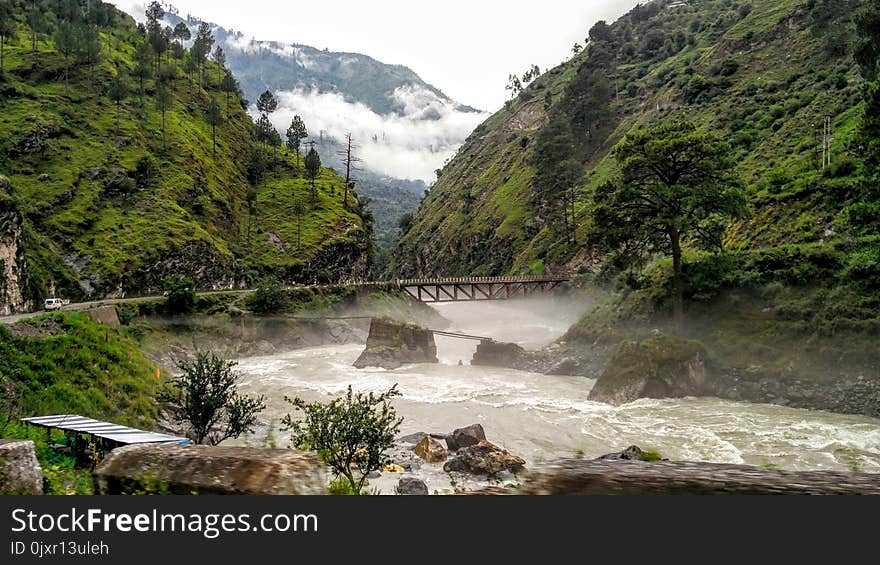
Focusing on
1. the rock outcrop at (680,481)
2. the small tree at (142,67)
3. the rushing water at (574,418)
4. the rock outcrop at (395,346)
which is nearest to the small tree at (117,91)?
the small tree at (142,67)

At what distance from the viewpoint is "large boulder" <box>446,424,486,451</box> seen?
24.5 metres

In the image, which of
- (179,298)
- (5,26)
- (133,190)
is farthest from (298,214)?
(5,26)

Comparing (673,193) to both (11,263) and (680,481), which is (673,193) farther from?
(11,263)

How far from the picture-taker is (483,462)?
21062 millimetres

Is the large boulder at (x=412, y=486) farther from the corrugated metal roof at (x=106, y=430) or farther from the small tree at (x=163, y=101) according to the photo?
the small tree at (x=163, y=101)

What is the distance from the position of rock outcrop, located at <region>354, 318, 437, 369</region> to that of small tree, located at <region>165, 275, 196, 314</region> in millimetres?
21581

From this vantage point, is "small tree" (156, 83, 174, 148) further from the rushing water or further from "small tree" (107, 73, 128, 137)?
the rushing water

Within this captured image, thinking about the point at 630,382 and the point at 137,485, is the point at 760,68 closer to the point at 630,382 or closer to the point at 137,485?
the point at 630,382

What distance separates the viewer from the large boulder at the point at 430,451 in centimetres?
2305

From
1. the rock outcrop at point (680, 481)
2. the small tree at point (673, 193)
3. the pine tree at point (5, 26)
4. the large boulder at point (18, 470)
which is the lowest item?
the large boulder at point (18, 470)

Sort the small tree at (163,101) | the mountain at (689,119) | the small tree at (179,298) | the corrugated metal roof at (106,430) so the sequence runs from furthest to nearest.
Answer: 1. the small tree at (163,101)
2. the small tree at (179,298)
3. the mountain at (689,119)
4. the corrugated metal roof at (106,430)

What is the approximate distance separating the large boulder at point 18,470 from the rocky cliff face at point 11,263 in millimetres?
49862

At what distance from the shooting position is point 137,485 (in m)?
5.32

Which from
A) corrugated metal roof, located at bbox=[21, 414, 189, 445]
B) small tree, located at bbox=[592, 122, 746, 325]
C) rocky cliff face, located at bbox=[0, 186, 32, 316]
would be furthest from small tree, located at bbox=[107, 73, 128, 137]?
corrugated metal roof, located at bbox=[21, 414, 189, 445]
